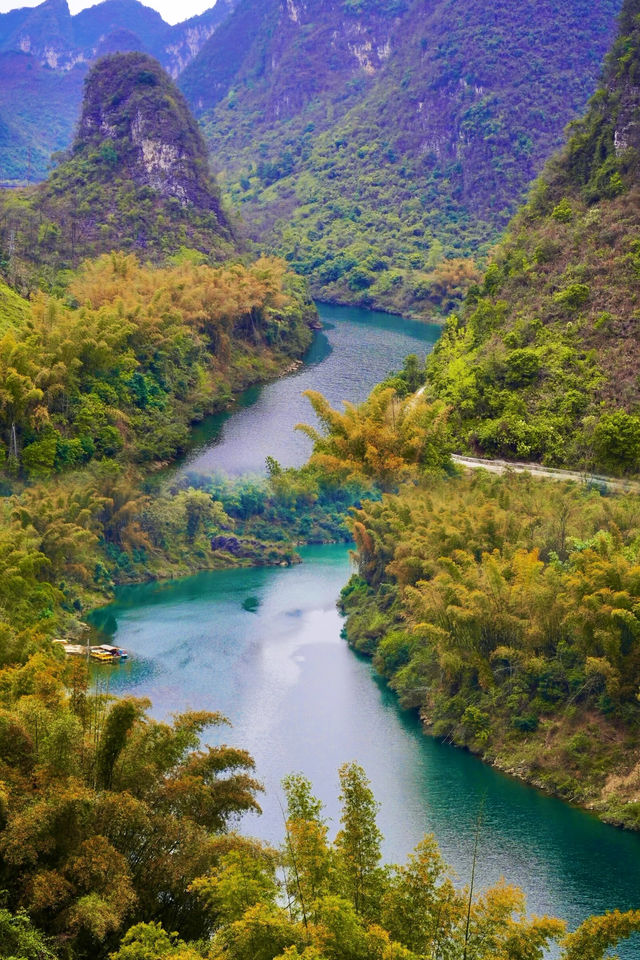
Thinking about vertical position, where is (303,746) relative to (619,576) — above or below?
below

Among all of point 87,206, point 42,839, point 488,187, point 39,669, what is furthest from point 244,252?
point 42,839

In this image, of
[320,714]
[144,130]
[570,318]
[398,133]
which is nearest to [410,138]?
[398,133]

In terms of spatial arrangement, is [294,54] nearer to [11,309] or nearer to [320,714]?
[11,309]

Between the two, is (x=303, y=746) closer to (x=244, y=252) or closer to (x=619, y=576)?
(x=619, y=576)

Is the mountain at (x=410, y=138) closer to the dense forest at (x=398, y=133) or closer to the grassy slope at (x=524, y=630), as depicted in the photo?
the dense forest at (x=398, y=133)

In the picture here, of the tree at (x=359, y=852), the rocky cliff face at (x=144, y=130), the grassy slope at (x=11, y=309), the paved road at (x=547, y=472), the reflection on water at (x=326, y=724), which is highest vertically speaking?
the rocky cliff face at (x=144, y=130)

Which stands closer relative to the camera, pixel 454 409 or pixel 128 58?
pixel 454 409

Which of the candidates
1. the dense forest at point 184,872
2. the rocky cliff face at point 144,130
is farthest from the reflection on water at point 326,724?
the rocky cliff face at point 144,130
